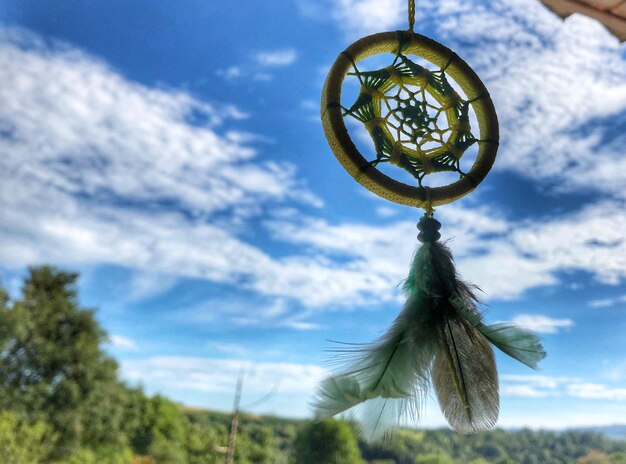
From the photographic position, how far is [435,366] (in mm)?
817

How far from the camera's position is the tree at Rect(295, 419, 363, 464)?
10.7m

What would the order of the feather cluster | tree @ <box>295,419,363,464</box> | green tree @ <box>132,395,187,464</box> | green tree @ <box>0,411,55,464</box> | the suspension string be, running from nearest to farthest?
1. the feather cluster
2. the suspension string
3. green tree @ <box>0,411,55,464</box>
4. green tree @ <box>132,395,187,464</box>
5. tree @ <box>295,419,363,464</box>

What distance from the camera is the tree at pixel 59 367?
7.64 meters

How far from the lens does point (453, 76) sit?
109 cm

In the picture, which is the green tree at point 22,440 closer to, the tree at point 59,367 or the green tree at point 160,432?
the tree at point 59,367

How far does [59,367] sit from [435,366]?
865cm

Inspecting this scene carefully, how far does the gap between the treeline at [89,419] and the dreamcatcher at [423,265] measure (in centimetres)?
737

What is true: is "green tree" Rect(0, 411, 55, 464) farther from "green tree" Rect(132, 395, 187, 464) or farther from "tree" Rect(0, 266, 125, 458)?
"green tree" Rect(132, 395, 187, 464)

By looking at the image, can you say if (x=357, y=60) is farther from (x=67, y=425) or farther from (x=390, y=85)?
(x=67, y=425)

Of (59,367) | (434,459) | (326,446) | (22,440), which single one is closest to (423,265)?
(22,440)

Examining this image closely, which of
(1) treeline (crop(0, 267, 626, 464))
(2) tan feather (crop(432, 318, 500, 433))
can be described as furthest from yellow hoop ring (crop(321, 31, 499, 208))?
(1) treeline (crop(0, 267, 626, 464))

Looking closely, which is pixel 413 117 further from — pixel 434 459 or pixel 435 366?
pixel 434 459

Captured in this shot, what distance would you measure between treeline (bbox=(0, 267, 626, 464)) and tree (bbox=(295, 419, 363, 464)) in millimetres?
22

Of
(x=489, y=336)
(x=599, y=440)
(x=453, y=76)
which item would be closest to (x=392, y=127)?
(x=453, y=76)
